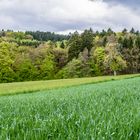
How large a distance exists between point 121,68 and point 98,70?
797 cm

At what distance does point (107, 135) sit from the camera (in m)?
2.73

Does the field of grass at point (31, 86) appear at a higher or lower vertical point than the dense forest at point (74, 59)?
lower

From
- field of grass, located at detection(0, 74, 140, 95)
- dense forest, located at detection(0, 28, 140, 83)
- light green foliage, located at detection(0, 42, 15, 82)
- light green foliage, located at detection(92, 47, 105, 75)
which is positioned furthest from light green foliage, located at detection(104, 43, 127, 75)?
field of grass, located at detection(0, 74, 140, 95)

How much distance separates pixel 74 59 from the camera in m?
114

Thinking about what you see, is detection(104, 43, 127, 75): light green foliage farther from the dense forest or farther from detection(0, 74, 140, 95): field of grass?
detection(0, 74, 140, 95): field of grass

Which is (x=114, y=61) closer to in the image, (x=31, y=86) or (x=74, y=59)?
(x=74, y=59)

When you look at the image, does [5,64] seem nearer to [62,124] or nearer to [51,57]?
[51,57]

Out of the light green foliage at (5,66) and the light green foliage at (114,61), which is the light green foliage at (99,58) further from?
the light green foliage at (5,66)

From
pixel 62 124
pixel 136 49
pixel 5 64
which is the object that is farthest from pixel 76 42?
pixel 62 124

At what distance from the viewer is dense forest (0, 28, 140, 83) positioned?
4257 inches

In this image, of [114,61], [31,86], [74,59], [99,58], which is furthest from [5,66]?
[31,86]

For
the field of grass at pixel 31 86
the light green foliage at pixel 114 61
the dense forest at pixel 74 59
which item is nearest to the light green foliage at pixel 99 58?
the dense forest at pixel 74 59

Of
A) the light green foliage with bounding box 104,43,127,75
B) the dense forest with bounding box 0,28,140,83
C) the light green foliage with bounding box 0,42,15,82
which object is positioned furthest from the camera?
the light green foliage with bounding box 104,43,127,75

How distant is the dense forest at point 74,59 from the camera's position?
4257 inches
